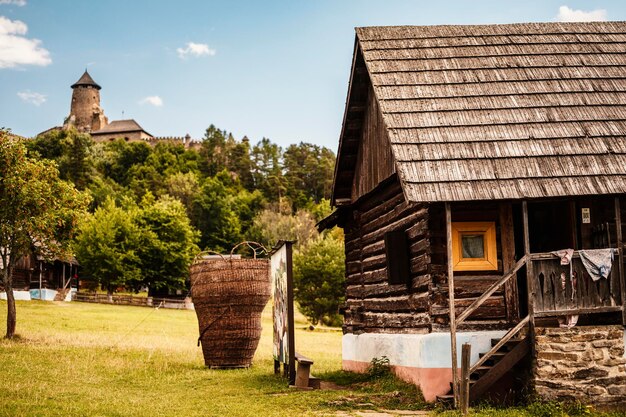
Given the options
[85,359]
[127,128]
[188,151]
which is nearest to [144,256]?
[85,359]

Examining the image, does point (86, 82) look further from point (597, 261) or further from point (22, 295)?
point (597, 261)

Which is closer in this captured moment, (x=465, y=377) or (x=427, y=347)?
(x=465, y=377)

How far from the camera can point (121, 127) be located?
147 m

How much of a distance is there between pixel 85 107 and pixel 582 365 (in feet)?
487

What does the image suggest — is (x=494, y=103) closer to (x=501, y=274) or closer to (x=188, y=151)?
(x=501, y=274)

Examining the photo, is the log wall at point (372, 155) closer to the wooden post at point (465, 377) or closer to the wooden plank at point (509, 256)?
the wooden plank at point (509, 256)

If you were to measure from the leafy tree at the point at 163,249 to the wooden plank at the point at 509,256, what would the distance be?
52453 millimetres

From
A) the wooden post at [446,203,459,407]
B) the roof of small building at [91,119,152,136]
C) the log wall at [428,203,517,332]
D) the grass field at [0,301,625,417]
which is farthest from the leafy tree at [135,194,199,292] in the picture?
the roof of small building at [91,119,152,136]

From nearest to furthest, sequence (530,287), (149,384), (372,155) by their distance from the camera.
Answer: (530,287) → (149,384) → (372,155)

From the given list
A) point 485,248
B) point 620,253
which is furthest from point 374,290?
point 620,253

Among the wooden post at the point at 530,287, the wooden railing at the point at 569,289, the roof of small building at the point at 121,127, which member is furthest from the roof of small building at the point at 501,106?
the roof of small building at the point at 121,127

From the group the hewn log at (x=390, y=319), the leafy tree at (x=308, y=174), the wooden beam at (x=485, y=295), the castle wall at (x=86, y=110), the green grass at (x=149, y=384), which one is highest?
the castle wall at (x=86, y=110)

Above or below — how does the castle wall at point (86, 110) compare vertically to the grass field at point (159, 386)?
above

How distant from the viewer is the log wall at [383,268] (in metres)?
13.2
